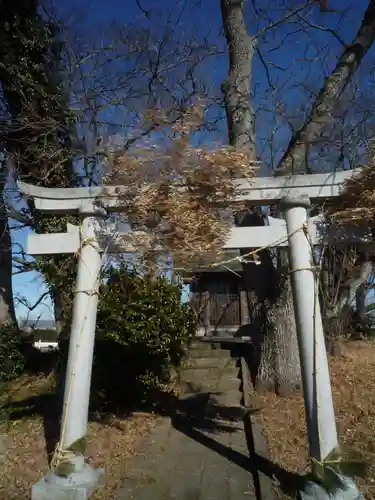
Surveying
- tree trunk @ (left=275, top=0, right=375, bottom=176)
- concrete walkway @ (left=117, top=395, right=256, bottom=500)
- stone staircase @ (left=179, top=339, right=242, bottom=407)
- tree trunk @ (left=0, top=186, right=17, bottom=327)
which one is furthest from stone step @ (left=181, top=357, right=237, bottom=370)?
tree trunk @ (left=275, top=0, right=375, bottom=176)

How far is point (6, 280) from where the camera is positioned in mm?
10953

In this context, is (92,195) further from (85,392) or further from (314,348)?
(314,348)

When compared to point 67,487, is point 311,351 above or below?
above

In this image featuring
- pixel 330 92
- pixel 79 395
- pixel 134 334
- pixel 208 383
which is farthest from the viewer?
pixel 208 383

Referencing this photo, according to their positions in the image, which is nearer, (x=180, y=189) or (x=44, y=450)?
(x=180, y=189)

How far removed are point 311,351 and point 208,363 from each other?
652cm

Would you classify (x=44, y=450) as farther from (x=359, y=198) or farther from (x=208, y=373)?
(x=208, y=373)

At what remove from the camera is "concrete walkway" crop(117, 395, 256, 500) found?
4.43 meters

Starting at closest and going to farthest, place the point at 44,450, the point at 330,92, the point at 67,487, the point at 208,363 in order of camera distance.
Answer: the point at 67,487
the point at 44,450
the point at 330,92
the point at 208,363

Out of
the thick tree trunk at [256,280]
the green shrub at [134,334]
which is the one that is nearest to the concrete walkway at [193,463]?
the green shrub at [134,334]

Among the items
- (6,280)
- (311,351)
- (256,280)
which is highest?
(6,280)

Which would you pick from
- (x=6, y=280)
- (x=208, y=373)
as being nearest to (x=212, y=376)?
(x=208, y=373)

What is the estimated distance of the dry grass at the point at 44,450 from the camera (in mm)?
4523

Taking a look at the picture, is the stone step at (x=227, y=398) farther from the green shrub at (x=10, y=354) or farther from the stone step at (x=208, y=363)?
the green shrub at (x=10, y=354)
